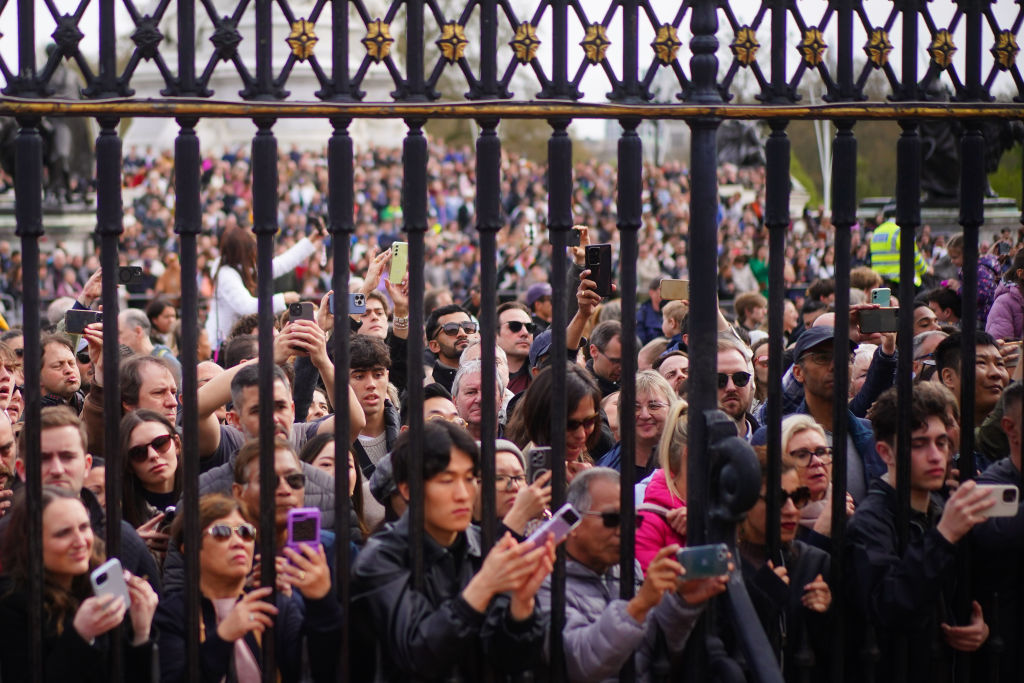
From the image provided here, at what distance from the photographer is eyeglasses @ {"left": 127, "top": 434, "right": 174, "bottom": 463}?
5137 mm

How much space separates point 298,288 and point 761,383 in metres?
13.3

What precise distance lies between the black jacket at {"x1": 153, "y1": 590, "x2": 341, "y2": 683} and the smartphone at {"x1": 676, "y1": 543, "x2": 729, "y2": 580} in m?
0.91

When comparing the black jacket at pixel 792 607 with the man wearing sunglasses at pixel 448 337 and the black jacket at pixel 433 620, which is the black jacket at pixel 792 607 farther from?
the man wearing sunglasses at pixel 448 337

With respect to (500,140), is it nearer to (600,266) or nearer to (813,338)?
(600,266)

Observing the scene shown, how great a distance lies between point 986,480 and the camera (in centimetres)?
408

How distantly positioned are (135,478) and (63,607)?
1.67m

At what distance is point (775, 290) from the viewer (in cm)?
372

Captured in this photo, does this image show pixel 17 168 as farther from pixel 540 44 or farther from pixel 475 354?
pixel 475 354

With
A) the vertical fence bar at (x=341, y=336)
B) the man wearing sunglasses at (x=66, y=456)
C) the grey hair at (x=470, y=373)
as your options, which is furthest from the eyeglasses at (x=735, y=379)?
the vertical fence bar at (x=341, y=336)

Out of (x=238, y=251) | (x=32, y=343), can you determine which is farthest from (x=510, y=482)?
(x=238, y=251)

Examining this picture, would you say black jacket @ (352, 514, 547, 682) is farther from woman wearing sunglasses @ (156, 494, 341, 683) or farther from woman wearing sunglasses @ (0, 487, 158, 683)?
woman wearing sunglasses @ (0, 487, 158, 683)

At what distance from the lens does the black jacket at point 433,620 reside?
3.43 meters

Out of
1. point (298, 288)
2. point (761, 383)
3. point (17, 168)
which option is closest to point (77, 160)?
point (298, 288)

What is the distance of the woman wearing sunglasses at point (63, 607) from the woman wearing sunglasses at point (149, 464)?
1.34m
